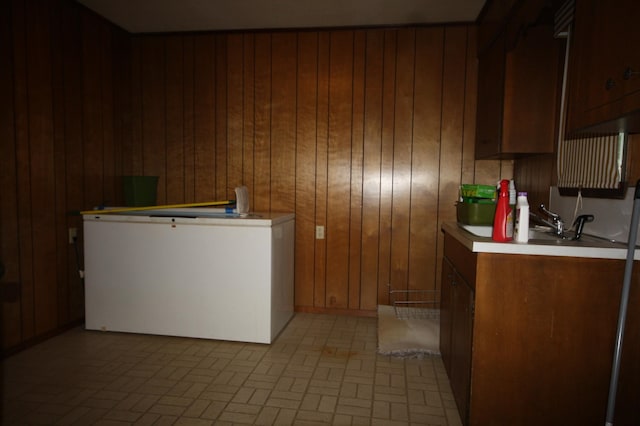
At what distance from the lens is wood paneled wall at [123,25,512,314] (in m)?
3.20

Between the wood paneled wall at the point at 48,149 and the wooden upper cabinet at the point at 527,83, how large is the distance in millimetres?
2930

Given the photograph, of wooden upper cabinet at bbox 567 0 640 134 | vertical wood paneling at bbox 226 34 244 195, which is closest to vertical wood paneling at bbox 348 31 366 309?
vertical wood paneling at bbox 226 34 244 195

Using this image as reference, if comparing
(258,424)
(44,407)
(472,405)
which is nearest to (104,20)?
(44,407)

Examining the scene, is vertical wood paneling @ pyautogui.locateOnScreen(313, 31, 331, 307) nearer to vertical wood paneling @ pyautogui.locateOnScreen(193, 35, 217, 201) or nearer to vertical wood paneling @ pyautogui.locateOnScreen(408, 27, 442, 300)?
vertical wood paneling @ pyautogui.locateOnScreen(408, 27, 442, 300)

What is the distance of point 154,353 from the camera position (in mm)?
2611

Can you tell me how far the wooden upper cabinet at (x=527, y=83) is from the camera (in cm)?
221

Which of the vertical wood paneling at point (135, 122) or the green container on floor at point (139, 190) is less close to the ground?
the vertical wood paneling at point (135, 122)

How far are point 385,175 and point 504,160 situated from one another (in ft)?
3.01

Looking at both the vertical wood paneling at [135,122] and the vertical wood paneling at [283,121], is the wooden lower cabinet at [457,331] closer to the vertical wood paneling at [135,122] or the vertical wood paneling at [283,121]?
the vertical wood paneling at [283,121]

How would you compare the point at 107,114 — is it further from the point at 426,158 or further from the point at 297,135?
the point at 426,158

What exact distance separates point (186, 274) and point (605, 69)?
253cm

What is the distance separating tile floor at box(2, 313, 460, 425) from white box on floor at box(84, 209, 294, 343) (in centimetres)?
13

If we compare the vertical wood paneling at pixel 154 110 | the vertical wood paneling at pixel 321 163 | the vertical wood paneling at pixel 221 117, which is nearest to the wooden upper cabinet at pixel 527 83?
the vertical wood paneling at pixel 321 163

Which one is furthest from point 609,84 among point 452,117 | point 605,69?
point 452,117
